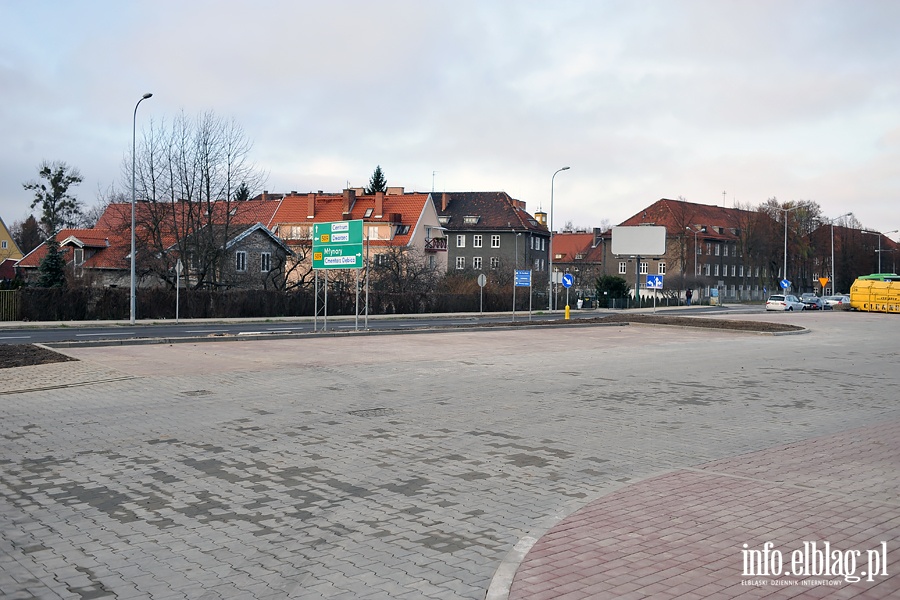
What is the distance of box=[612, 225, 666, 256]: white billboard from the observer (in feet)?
222

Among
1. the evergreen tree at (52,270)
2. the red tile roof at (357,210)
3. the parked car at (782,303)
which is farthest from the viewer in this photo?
the red tile roof at (357,210)

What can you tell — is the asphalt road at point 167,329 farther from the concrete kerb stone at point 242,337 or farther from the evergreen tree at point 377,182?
the evergreen tree at point 377,182

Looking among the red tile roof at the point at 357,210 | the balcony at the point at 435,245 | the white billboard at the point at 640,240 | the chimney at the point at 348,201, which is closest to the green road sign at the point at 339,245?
the white billboard at the point at 640,240

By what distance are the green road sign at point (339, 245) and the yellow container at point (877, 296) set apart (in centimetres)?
4610

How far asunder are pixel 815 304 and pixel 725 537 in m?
70.6

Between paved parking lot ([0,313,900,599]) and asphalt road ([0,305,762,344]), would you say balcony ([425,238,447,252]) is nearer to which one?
asphalt road ([0,305,762,344])

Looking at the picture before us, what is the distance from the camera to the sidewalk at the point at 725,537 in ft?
16.3

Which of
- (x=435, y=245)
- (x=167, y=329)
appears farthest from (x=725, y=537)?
(x=435, y=245)

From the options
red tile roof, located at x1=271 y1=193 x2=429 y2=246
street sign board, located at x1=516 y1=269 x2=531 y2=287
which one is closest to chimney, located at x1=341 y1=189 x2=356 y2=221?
red tile roof, located at x1=271 y1=193 x2=429 y2=246

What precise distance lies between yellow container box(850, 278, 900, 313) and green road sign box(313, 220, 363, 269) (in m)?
46.1

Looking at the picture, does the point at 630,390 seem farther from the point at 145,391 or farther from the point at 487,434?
the point at 145,391

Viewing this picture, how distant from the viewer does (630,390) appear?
1489cm

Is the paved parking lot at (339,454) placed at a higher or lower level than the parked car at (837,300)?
lower

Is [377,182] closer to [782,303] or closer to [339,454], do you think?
[782,303]
